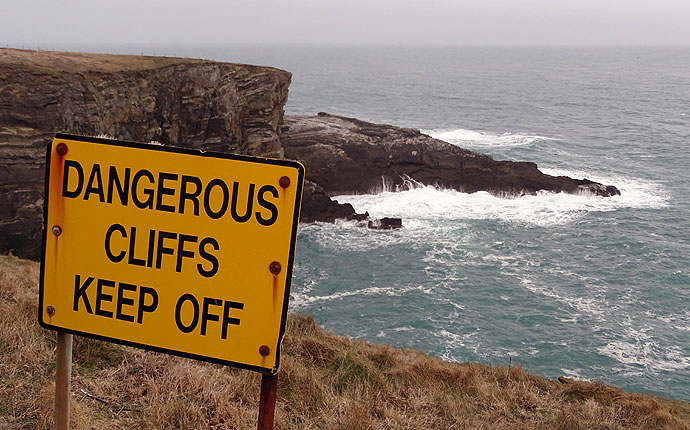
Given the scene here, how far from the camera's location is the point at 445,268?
32.4 metres

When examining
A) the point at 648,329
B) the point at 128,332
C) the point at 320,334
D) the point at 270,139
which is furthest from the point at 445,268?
the point at 128,332

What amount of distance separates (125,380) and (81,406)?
0.98 m

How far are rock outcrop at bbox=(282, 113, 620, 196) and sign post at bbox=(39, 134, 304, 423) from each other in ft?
133

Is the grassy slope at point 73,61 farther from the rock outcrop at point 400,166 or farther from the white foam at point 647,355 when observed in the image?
the white foam at point 647,355

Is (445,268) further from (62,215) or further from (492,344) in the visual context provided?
(62,215)

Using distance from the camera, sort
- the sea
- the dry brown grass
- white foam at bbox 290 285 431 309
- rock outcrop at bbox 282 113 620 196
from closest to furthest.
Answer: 1. the dry brown grass
2. the sea
3. white foam at bbox 290 285 431 309
4. rock outcrop at bbox 282 113 620 196

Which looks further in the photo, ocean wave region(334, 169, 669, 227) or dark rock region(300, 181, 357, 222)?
ocean wave region(334, 169, 669, 227)

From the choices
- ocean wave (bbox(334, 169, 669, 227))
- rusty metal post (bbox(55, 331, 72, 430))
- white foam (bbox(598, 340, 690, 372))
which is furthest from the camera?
ocean wave (bbox(334, 169, 669, 227))

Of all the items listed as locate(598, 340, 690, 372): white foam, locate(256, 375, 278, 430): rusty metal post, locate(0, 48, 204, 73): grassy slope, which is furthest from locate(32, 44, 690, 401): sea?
locate(256, 375, 278, 430): rusty metal post

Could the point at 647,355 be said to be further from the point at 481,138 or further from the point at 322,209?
the point at 481,138

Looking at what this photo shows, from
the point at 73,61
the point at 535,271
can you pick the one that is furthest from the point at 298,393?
the point at 73,61

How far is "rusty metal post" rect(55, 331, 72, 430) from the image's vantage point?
9.34 feet

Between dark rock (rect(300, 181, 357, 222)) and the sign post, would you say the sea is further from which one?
the sign post

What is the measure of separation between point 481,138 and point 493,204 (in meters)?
25.3
